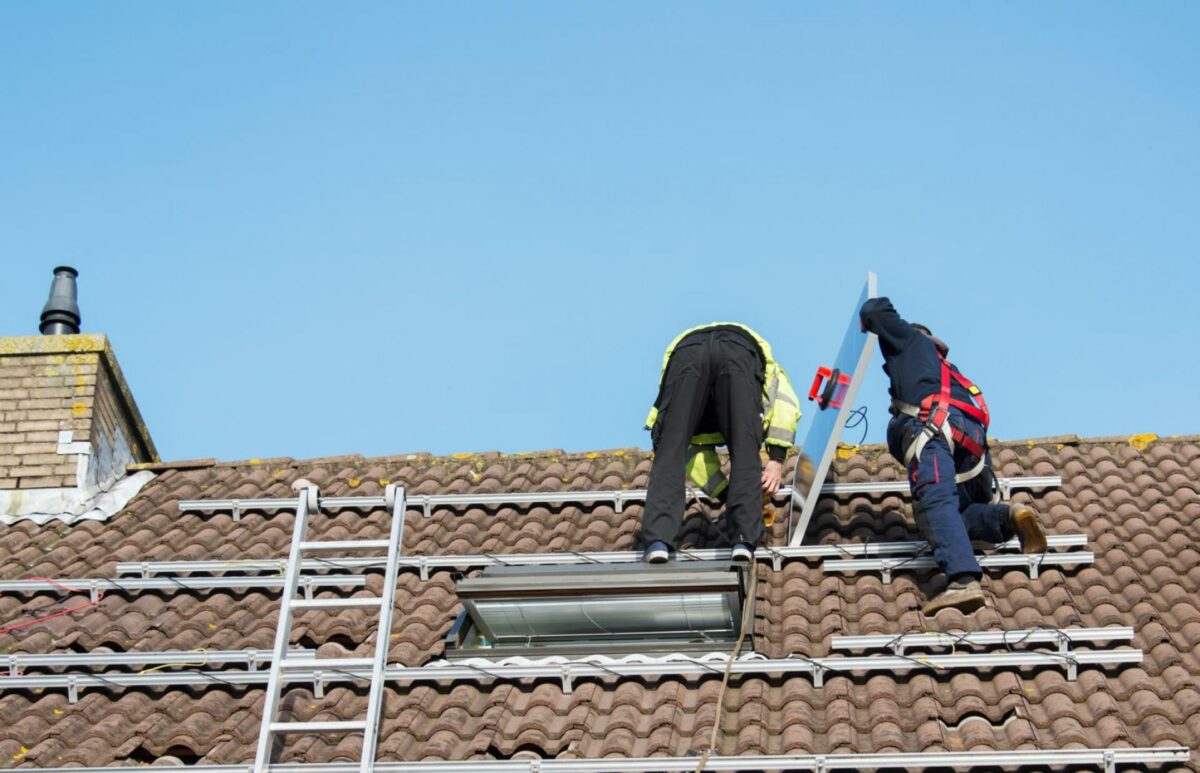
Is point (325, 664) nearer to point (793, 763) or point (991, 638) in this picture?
point (793, 763)

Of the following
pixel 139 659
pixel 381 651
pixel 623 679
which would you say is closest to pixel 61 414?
pixel 139 659

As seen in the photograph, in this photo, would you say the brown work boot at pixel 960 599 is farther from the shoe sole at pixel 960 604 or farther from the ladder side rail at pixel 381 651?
the ladder side rail at pixel 381 651

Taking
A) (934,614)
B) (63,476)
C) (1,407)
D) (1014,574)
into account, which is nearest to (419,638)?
(934,614)

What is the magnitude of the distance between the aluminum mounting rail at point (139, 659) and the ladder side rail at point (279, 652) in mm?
488

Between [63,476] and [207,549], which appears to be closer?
[207,549]

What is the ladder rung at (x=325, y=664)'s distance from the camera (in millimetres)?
6426

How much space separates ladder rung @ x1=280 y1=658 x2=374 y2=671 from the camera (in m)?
6.43

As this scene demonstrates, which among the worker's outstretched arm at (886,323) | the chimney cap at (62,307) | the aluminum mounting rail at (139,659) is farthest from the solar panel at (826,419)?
the chimney cap at (62,307)

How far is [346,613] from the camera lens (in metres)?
7.72

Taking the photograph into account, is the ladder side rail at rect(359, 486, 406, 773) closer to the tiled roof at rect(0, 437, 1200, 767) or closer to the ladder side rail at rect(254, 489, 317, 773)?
the tiled roof at rect(0, 437, 1200, 767)

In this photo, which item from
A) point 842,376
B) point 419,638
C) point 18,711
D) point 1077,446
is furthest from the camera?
point 1077,446

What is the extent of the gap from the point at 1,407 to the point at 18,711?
3.85 metres

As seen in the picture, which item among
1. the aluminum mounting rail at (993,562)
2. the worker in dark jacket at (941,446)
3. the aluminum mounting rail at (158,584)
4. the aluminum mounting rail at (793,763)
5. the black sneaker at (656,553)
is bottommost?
the aluminum mounting rail at (793,763)

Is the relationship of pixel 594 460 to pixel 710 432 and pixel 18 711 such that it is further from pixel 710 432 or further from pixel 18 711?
pixel 18 711
